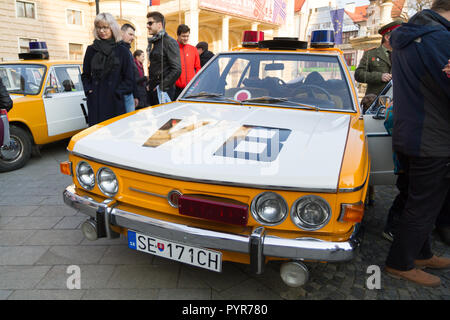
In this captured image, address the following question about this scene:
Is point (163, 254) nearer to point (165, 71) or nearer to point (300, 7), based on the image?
point (165, 71)

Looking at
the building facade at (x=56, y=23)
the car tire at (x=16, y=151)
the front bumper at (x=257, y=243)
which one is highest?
the building facade at (x=56, y=23)

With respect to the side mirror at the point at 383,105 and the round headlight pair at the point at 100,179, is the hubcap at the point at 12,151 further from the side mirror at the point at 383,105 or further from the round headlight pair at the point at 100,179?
the side mirror at the point at 383,105

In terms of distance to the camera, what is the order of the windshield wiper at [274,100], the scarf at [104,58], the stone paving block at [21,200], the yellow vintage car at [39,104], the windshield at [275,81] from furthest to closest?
1. the yellow vintage car at [39,104]
2. the scarf at [104,58]
3. the stone paving block at [21,200]
4. the windshield at [275,81]
5. the windshield wiper at [274,100]

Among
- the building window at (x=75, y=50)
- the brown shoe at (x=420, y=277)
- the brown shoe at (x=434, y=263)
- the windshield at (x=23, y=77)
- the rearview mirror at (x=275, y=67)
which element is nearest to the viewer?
the brown shoe at (x=420, y=277)

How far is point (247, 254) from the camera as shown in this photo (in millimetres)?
1952

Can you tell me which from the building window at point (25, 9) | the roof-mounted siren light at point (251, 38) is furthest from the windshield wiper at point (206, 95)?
the building window at point (25, 9)

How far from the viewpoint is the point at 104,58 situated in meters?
4.35

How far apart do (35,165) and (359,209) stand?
5.63m

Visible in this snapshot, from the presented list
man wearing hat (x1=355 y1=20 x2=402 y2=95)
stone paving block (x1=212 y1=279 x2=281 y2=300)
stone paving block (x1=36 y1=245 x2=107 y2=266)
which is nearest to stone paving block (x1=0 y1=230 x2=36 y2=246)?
stone paving block (x1=36 y1=245 x2=107 y2=266)

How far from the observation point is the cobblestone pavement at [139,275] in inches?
95.9

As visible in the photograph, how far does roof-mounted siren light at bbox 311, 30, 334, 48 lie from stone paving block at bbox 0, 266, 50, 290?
11.1 feet

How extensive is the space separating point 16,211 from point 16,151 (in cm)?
203
